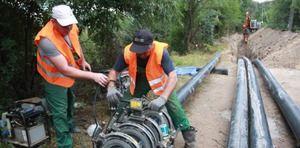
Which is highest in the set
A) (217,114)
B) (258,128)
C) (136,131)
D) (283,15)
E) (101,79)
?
(283,15)

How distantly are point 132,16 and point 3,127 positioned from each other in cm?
293

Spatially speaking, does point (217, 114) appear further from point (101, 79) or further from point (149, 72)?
point (101, 79)

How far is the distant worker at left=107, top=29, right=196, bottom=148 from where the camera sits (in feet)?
7.31

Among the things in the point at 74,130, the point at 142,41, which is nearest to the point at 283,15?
the point at 142,41

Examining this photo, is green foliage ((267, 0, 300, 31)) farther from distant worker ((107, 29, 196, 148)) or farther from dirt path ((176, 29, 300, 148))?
distant worker ((107, 29, 196, 148))

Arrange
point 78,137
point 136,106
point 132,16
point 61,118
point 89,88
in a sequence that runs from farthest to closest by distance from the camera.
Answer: point 89,88
point 132,16
point 78,137
point 61,118
point 136,106

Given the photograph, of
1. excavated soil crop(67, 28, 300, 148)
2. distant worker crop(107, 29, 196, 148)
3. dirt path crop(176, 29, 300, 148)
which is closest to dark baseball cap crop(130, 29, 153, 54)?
distant worker crop(107, 29, 196, 148)

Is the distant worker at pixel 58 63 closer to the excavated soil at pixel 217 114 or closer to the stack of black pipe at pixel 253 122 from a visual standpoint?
the excavated soil at pixel 217 114

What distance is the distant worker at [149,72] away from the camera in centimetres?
223

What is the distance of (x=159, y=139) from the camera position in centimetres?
208

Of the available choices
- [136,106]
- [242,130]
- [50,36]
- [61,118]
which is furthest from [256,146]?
[50,36]

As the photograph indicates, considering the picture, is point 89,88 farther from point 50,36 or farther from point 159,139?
point 159,139

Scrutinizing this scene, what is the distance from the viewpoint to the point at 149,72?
2445mm

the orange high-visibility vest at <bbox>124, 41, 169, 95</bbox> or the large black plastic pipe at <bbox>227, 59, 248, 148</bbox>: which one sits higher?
the orange high-visibility vest at <bbox>124, 41, 169, 95</bbox>
